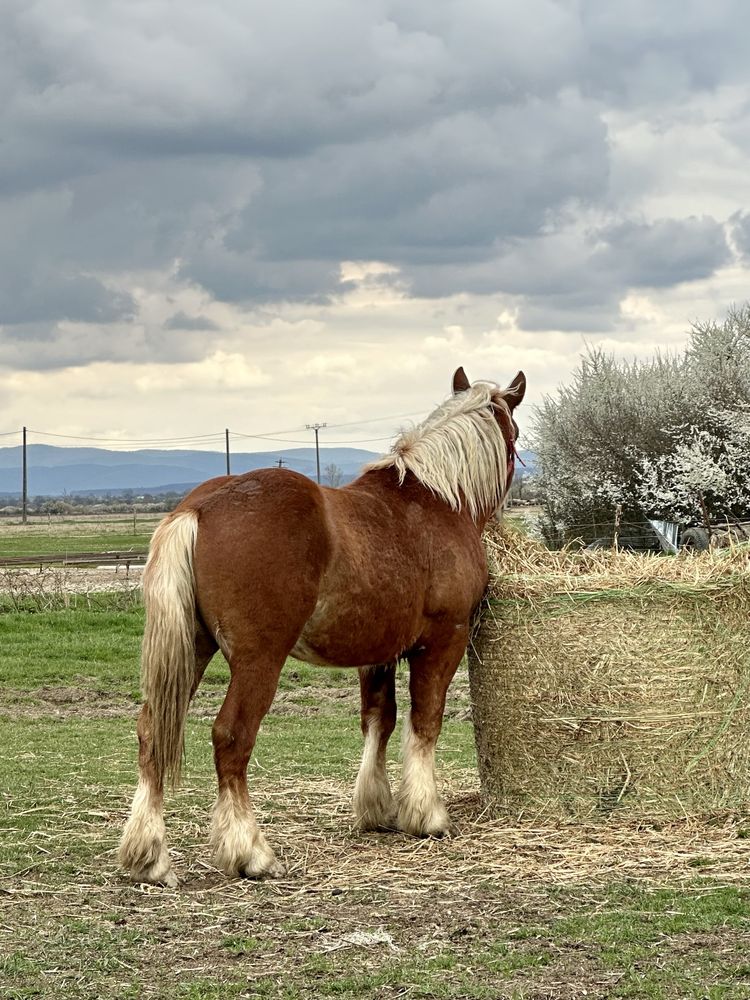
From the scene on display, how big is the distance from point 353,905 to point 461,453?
2.63 m

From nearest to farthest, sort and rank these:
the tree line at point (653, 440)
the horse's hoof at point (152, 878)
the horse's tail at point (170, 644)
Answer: the horse's hoof at point (152, 878)
the horse's tail at point (170, 644)
the tree line at point (653, 440)

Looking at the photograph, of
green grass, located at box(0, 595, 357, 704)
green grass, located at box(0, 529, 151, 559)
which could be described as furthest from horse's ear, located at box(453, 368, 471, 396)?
green grass, located at box(0, 529, 151, 559)

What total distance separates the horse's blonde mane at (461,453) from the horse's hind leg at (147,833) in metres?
1.99

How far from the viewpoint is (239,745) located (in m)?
5.16

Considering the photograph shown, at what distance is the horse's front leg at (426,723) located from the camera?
19.5 feet

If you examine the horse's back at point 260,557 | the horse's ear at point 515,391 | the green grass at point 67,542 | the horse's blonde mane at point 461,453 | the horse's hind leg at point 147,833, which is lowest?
the green grass at point 67,542

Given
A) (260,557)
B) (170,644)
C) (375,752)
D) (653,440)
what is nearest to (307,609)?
→ (260,557)

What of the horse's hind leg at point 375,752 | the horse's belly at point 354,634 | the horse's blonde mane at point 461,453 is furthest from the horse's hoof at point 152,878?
the horse's blonde mane at point 461,453

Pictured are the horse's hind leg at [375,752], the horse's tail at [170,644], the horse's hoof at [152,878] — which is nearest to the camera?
the horse's hoof at [152,878]

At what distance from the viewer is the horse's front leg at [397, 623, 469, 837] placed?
5.95m

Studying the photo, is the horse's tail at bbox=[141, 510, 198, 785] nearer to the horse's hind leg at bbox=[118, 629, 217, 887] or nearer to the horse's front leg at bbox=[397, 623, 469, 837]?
the horse's hind leg at bbox=[118, 629, 217, 887]

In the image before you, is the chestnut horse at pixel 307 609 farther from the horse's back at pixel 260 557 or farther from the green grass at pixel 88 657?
the green grass at pixel 88 657

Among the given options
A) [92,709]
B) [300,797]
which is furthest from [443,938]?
[92,709]

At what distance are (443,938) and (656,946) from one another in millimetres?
776
